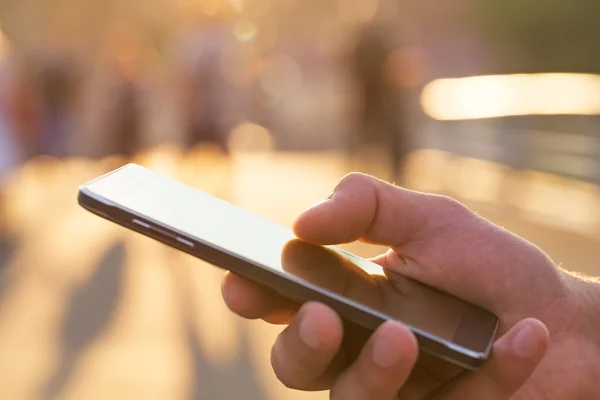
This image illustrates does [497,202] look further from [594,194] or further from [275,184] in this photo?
[275,184]

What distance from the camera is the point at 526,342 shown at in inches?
65.5

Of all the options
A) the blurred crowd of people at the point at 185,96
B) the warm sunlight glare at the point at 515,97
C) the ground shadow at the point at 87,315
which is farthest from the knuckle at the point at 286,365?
the warm sunlight glare at the point at 515,97

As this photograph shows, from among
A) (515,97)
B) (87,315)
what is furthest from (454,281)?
(515,97)

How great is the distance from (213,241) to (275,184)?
7.28m

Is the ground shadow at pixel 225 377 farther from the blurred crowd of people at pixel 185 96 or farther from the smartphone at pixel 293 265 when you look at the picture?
the blurred crowd of people at pixel 185 96

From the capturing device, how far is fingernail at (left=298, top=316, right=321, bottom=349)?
1625 mm

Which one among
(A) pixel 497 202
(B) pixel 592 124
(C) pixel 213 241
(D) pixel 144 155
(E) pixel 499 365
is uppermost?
(C) pixel 213 241

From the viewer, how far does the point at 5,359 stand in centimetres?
436

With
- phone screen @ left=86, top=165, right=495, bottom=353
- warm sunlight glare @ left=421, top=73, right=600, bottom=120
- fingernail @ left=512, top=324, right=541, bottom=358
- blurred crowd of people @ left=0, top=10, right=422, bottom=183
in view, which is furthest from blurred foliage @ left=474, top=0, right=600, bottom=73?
fingernail @ left=512, top=324, right=541, bottom=358

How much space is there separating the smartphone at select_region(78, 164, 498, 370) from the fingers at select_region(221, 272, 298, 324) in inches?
4.0

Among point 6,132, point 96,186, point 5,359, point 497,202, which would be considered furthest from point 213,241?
point 497,202

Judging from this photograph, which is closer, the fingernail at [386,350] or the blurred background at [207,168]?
the fingernail at [386,350]

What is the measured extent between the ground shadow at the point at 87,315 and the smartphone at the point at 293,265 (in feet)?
7.75

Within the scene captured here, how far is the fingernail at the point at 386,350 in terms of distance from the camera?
1590 millimetres
